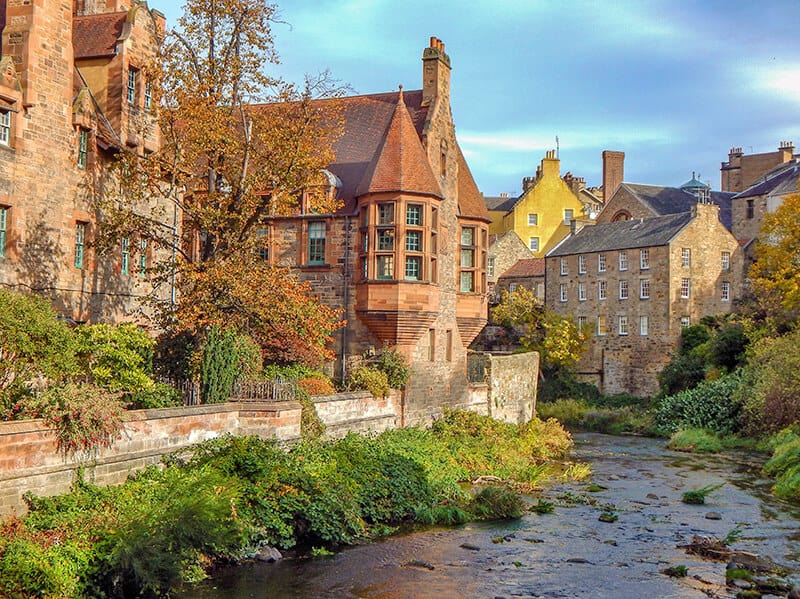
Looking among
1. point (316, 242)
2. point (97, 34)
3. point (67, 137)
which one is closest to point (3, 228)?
point (67, 137)

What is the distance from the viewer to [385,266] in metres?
30.6

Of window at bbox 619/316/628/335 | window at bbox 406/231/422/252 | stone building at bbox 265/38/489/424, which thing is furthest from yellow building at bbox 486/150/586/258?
window at bbox 406/231/422/252

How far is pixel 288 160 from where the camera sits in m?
24.5

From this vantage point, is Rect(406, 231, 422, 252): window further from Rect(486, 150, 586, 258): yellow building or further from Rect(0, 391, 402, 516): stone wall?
Rect(486, 150, 586, 258): yellow building

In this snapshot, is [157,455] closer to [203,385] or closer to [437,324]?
[203,385]

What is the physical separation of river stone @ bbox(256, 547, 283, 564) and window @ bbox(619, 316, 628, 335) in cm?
4487

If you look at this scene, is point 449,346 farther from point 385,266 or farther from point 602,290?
point 602,290

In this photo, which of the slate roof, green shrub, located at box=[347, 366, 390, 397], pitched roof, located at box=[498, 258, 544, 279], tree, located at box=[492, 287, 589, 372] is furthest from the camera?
pitched roof, located at box=[498, 258, 544, 279]

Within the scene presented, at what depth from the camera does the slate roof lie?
6025 cm

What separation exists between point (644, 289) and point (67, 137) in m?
42.0

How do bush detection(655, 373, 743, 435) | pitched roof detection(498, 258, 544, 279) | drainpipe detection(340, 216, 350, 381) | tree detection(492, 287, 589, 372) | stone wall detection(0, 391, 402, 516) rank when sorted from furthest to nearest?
pitched roof detection(498, 258, 544, 279) < tree detection(492, 287, 589, 372) < bush detection(655, 373, 743, 435) < drainpipe detection(340, 216, 350, 381) < stone wall detection(0, 391, 402, 516)

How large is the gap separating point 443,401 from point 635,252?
29.9 metres

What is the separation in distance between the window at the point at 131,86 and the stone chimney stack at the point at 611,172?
175 feet

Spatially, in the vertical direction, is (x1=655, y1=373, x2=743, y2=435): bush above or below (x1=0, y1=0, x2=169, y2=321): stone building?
below
